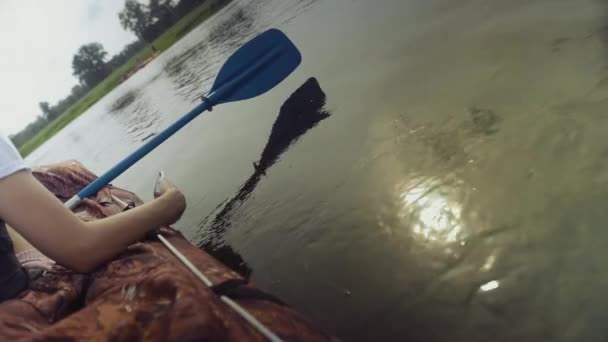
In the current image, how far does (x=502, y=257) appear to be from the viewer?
1.75 meters

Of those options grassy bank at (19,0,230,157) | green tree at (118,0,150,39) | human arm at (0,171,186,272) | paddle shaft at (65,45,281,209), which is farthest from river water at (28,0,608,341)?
green tree at (118,0,150,39)

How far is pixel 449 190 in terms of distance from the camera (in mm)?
2225

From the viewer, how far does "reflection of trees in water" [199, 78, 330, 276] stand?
328 cm

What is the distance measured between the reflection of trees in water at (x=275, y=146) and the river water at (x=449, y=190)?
7 cm

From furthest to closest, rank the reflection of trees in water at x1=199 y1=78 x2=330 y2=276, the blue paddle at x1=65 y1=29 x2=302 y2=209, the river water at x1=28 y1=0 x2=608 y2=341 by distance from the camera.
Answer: the blue paddle at x1=65 y1=29 x2=302 y2=209
the reflection of trees in water at x1=199 y1=78 x2=330 y2=276
the river water at x1=28 y1=0 x2=608 y2=341

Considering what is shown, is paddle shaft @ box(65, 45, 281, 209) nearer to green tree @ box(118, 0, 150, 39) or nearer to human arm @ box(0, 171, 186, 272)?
human arm @ box(0, 171, 186, 272)

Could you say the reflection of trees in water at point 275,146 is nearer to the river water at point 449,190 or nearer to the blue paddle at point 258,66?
the river water at point 449,190

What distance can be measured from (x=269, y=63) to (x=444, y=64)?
219 centimetres

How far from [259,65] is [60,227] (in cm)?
365

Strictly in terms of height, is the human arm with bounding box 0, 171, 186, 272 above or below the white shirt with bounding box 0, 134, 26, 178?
below

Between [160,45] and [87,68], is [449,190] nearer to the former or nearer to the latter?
[160,45]

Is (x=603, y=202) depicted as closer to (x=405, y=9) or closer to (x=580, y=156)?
(x=580, y=156)

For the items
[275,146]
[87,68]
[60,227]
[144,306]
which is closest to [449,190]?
[144,306]

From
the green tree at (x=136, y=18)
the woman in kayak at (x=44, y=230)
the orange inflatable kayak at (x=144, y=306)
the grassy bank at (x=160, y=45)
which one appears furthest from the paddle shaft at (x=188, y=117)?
the green tree at (x=136, y=18)
